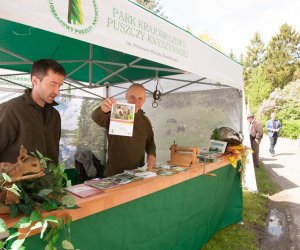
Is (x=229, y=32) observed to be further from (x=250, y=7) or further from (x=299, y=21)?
(x=299, y=21)

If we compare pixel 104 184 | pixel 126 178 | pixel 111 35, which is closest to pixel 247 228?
pixel 126 178

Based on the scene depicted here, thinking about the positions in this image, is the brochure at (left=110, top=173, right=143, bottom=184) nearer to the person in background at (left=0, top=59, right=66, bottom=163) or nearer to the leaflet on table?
the leaflet on table

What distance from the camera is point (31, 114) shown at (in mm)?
1819

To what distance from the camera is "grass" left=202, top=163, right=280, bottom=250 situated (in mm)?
3487

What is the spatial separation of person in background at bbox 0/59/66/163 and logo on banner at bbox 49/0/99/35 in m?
0.56

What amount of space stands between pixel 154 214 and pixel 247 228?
8.70 feet

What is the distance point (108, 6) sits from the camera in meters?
1.44

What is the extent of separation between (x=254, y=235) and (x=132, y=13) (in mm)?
3640

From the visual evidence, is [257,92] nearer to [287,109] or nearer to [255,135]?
[287,109]

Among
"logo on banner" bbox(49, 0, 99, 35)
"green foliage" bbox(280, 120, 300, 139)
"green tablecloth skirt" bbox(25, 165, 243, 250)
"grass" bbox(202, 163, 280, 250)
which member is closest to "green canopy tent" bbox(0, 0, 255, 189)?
"logo on banner" bbox(49, 0, 99, 35)

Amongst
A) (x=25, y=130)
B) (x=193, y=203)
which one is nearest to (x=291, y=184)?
(x=193, y=203)

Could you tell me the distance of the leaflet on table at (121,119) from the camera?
182cm

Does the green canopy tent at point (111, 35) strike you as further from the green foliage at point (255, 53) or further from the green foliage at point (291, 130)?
the green foliage at point (255, 53)

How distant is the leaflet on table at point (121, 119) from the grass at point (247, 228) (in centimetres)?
216
